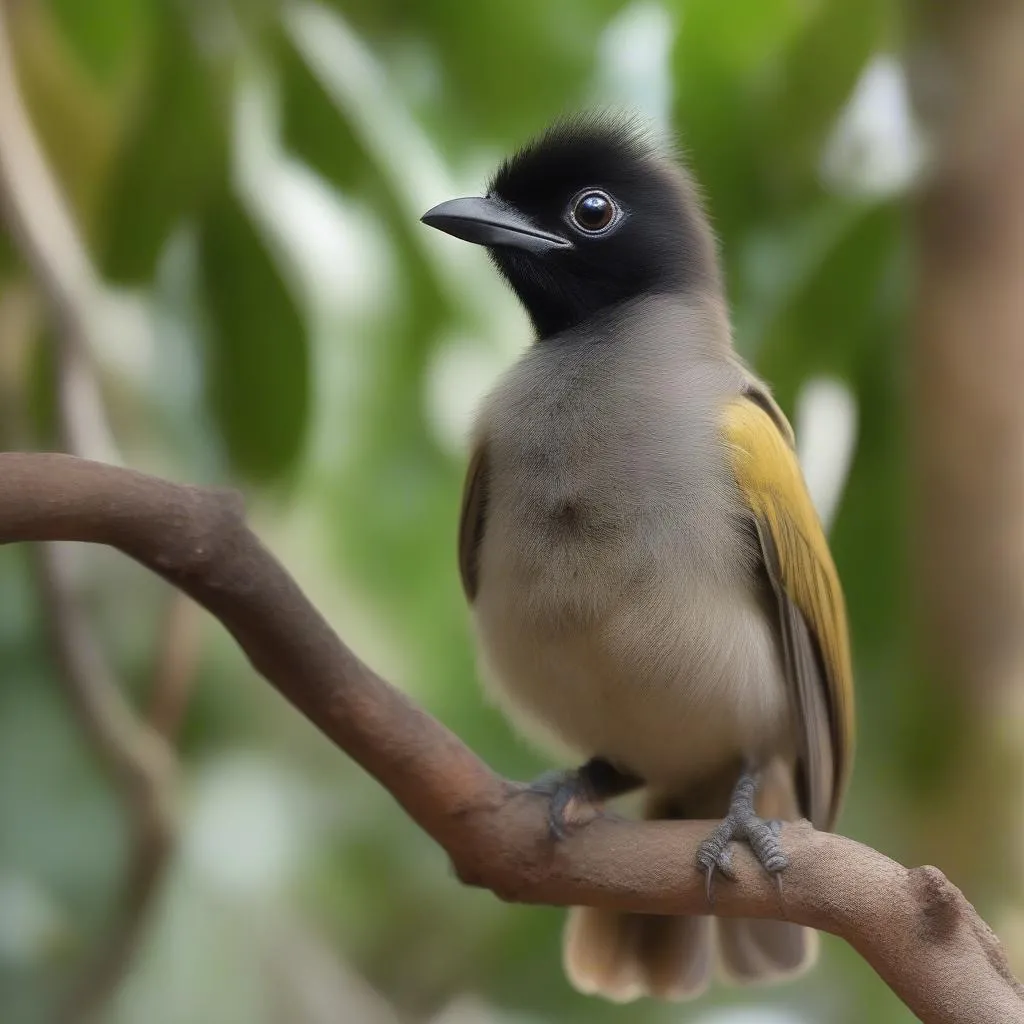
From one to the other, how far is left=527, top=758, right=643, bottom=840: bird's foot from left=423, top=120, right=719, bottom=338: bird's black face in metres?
0.50

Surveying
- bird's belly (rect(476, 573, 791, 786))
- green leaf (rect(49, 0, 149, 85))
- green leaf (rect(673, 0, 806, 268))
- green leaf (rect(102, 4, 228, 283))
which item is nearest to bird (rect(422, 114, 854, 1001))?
bird's belly (rect(476, 573, 791, 786))

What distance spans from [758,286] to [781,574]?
0.56 metres

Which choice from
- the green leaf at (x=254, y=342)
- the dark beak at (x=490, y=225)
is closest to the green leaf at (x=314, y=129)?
the green leaf at (x=254, y=342)

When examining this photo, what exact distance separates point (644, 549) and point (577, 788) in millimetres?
272

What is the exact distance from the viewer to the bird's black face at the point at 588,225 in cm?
142

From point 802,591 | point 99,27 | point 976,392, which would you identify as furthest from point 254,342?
point 976,392

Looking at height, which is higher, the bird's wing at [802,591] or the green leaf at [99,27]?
the green leaf at [99,27]

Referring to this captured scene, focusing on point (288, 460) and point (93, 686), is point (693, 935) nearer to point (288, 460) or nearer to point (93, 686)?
point (288, 460)

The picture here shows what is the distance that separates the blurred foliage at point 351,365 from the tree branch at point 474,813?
540mm

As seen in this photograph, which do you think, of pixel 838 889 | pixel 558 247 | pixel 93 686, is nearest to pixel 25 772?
pixel 93 686

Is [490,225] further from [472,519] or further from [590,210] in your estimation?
[472,519]

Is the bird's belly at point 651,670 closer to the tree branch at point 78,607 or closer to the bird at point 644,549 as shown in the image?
the bird at point 644,549

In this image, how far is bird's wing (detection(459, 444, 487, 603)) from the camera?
4.66ft

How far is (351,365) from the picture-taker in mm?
2059
